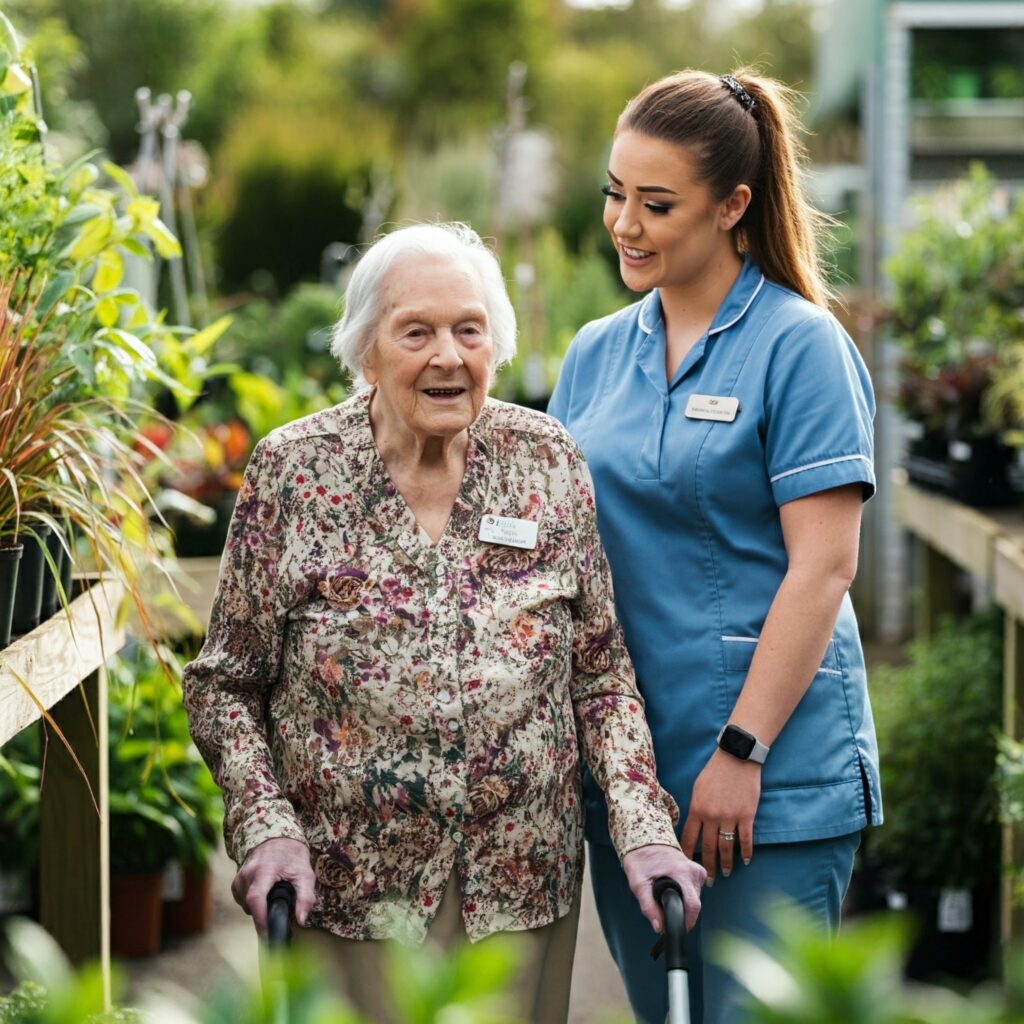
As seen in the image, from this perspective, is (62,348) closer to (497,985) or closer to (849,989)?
(497,985)

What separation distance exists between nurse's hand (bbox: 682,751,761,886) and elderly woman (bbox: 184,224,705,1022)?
70 mm

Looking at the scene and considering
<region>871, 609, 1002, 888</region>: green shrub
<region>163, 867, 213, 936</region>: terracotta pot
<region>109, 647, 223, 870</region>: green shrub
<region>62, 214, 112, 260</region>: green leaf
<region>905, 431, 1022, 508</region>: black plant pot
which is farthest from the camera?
<region>905, 431, 1022, 508</region>: black plant pot

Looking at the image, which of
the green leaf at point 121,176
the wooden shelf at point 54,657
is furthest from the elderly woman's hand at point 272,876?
the green leaf at point 121,176

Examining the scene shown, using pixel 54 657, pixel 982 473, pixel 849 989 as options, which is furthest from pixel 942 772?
pixel 849 989

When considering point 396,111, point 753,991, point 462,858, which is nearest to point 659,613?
point 462,858

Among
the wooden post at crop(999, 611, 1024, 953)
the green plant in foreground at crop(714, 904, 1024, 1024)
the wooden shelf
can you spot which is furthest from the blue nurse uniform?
the wooden post at crop(999, 611, 1024, 953)

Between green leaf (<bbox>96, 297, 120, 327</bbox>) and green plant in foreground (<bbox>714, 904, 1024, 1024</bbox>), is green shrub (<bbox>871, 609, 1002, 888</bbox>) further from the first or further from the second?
green plant in foreground (<bbox>714, 904, 1024, 1024</bbox>)

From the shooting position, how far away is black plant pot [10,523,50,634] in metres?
2.23

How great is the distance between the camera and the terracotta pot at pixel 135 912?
396 centimetres

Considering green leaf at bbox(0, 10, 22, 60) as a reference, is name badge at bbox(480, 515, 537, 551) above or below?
below

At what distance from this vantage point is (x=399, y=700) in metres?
1.97

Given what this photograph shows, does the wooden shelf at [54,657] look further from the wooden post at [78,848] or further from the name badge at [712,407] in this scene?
the name badge at [712,407]

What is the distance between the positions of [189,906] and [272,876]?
245 centimetres

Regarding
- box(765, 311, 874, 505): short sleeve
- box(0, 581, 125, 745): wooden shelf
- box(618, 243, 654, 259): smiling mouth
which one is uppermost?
box(618, 243, 654, 259): smiling mouth
